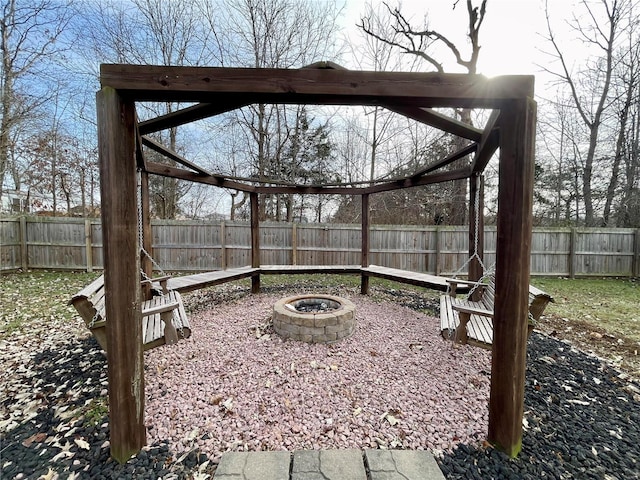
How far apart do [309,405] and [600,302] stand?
6.83 m

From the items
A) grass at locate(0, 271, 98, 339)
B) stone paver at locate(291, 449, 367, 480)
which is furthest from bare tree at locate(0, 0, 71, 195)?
stone paver at locate(291, 449, 367, 480)

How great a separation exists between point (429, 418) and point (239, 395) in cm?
158

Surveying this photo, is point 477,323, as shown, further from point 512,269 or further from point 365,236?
point 365,236

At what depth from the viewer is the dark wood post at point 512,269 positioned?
1.64 metres

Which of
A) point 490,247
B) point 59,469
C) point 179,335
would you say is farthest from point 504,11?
point 59,469

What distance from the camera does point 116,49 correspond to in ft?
30.7

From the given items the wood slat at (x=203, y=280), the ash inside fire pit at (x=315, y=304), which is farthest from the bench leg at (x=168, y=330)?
the ash inside fire pit at (x=315, y=304)

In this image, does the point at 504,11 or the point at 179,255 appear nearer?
the point at 504,11

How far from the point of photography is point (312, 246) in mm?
8688

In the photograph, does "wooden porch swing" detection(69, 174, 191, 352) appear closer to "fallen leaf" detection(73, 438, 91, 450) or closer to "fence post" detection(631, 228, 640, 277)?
"fallen leaf" detection(73, 438, 91, 450)

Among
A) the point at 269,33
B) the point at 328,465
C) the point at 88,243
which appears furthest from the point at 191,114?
the point at 269,33

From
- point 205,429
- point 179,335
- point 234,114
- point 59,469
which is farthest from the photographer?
point 234,114

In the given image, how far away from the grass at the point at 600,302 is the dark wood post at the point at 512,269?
363 centimetres

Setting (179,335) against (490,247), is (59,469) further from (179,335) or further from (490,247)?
(490,247)
